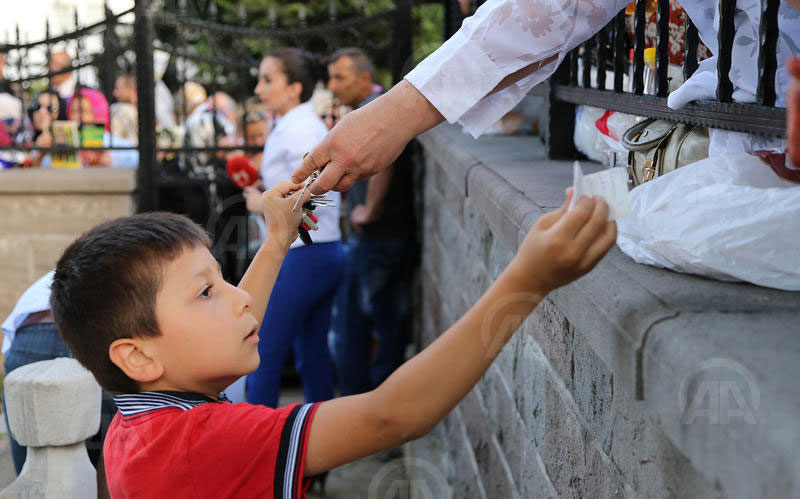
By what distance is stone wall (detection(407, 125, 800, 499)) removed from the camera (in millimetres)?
862

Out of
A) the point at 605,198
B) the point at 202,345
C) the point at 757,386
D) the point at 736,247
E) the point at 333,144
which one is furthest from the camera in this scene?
the point at 333,144

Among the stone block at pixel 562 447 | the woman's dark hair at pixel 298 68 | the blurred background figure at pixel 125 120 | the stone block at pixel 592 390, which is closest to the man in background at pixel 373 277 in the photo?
the woman's dark hair at pixel 298 68

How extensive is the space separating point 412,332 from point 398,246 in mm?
1133

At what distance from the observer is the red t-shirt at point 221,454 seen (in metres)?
1.30

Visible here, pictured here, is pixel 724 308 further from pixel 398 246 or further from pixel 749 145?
pixel 398 246

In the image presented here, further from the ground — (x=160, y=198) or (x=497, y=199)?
(x=497, y=199)

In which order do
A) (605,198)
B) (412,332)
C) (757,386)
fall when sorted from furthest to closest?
(412,332) → (605,198) → (757,386)

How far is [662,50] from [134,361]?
3.99ft

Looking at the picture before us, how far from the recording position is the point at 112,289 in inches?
58.6

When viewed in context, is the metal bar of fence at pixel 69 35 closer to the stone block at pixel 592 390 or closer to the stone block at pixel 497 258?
the stone block at pixel 497 258

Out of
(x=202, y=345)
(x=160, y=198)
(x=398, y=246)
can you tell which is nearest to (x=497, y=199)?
(x=202, y=345)

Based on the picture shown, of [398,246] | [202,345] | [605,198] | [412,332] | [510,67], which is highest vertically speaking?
[510,67]

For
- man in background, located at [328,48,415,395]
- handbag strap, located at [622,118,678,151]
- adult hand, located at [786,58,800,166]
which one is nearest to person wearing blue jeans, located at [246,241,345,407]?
man in background, located at [328,48,415,395]

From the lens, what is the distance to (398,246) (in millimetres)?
5766
